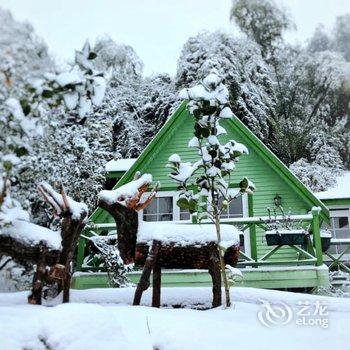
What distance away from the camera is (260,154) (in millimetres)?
10359

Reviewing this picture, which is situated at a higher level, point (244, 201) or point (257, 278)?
point (244, 201)

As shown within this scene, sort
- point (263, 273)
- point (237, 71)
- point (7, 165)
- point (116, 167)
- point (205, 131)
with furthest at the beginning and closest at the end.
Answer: point (237, 71) < point (116, 167) < point (263, 273) < point (205, 131) < point (7, 165)

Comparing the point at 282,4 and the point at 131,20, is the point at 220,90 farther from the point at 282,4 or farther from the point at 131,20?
the point at 282,4

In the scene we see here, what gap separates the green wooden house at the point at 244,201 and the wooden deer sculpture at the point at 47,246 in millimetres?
4051

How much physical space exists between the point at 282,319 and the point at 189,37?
1978 centimetres

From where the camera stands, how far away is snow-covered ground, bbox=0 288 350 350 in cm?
291

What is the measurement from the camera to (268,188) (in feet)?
34.0

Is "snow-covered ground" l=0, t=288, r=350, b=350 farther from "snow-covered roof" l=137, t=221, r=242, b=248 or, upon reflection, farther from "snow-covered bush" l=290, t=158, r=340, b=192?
"snow-covered bush" l=290, t=158, r=340, b=192

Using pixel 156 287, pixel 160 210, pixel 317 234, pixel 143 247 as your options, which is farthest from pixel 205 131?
pixel 160 210

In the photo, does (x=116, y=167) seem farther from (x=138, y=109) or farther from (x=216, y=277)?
(x=138, y=109)

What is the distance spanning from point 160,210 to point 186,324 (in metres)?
7.30

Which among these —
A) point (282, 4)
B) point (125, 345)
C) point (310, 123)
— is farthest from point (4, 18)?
point (282, 4)

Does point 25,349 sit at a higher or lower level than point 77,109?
lower

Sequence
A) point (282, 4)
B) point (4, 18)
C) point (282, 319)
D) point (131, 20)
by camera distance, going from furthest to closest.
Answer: point (282, 4), point (131, 20), point (282, 319), point (4, 18)
